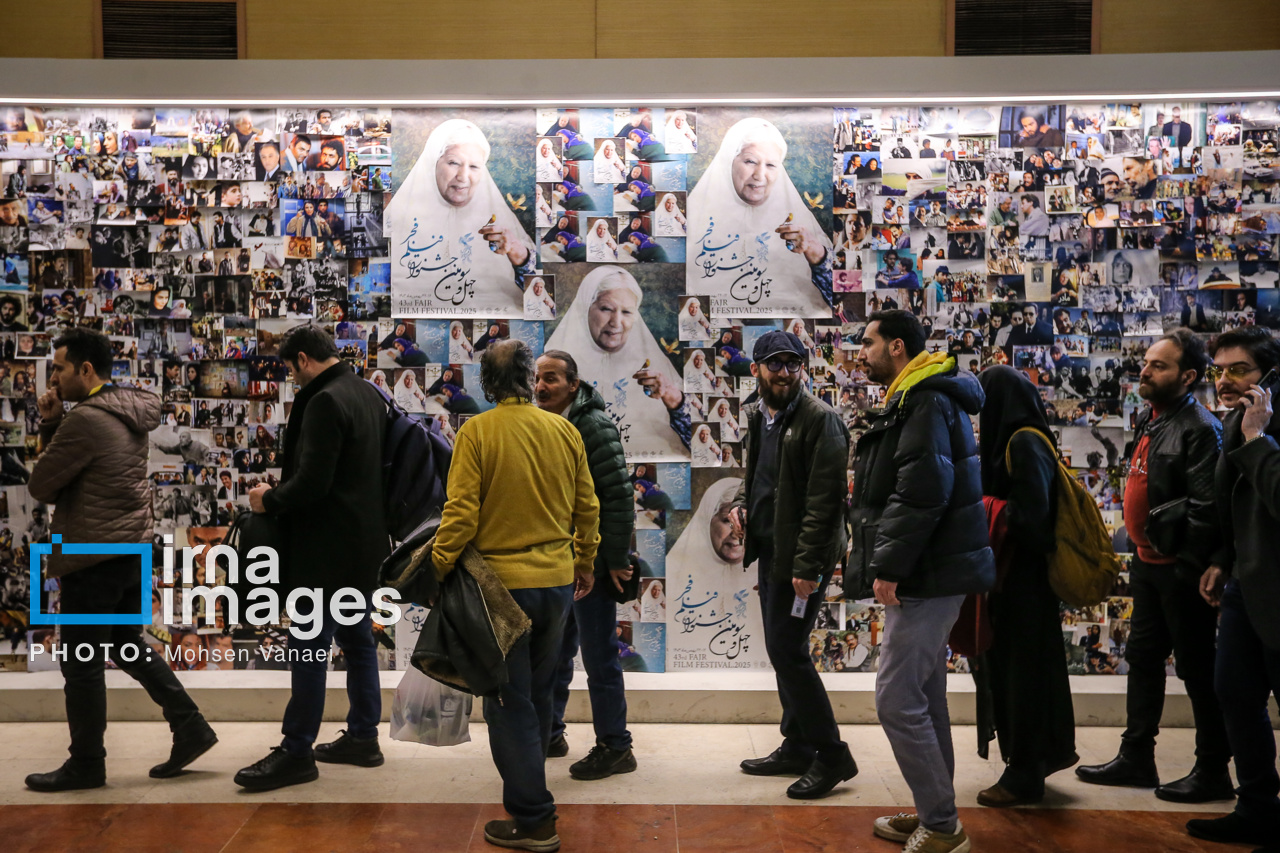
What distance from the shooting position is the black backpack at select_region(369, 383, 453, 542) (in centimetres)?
409

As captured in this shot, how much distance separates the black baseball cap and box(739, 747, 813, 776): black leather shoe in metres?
1.70

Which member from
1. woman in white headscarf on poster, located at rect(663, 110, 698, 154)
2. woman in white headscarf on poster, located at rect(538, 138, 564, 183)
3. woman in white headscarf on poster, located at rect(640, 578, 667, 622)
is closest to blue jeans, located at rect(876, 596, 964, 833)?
woman in white headscarf on poster, located at rect(640, 578, 667, 622)

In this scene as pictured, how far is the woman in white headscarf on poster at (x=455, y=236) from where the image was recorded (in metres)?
5.03

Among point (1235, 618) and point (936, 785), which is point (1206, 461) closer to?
point (1235, 618)

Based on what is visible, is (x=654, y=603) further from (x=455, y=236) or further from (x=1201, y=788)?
(x=1201, y=788)

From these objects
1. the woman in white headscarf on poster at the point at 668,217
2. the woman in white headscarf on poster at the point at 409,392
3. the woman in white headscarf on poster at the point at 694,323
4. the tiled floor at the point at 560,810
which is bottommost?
the tiled floor at the point at 560,810

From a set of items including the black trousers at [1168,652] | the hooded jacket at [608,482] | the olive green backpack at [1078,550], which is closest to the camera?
the olive green backpack at [1078,550]

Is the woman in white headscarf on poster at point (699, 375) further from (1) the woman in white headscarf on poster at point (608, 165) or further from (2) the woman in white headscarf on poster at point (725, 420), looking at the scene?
(1) the woman in white headscarf on poster at point (608, 165)

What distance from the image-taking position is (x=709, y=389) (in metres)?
5.03

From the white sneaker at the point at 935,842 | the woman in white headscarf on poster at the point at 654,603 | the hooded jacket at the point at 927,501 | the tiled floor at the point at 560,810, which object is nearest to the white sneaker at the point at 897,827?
the tiled floor at the point at 560,810

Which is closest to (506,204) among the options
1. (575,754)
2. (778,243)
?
(778,243)

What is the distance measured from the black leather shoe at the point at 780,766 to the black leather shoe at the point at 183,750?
232 centimetres

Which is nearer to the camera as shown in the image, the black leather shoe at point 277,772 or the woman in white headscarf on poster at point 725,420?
the black leather shoe at point 277,772

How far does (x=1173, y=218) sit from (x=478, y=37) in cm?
369
